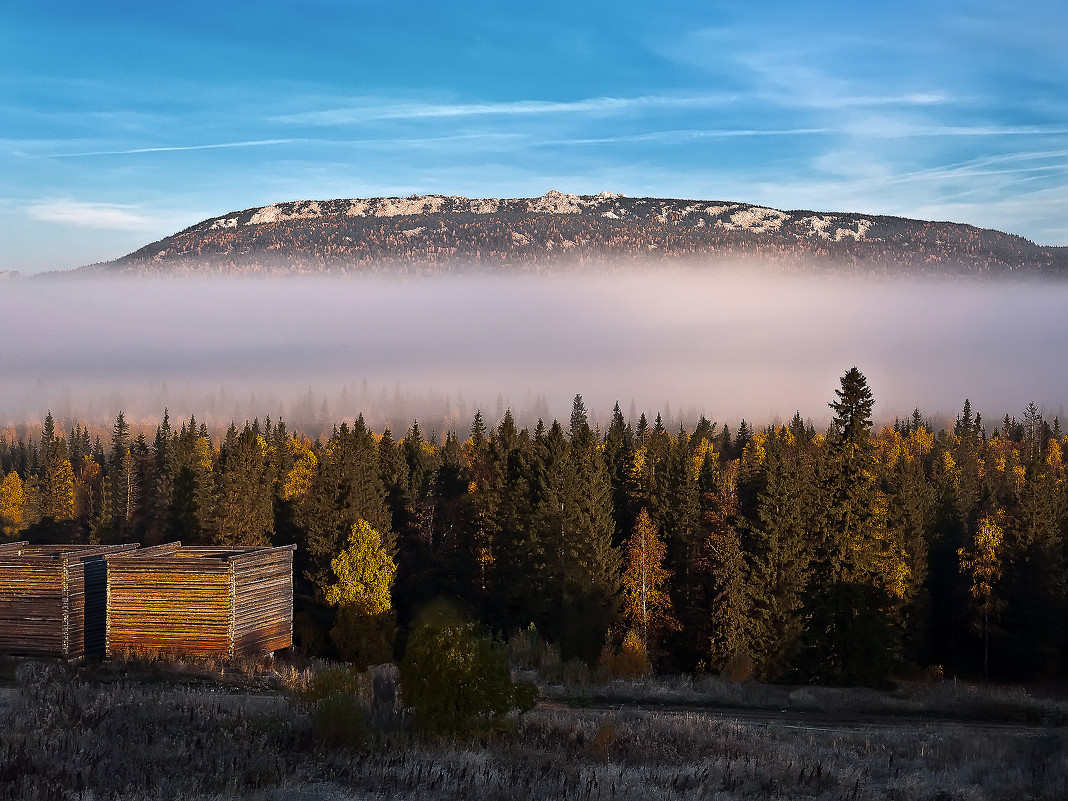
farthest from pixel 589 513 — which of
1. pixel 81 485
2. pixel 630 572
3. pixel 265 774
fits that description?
pixel 81 485

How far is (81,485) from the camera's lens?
380 feet

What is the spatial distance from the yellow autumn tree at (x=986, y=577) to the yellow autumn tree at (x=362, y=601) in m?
33.5

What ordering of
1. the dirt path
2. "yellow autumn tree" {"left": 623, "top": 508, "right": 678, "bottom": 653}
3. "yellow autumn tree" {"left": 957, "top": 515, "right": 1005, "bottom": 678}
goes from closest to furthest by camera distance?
the dirt path
"yellow autumn tree" {"left": 623, "top": 508, "right": 678, "bottom": 653}
"yellow autumn tree" {"left": 957, "top": 515, "right": 1005, "bottom": 678}

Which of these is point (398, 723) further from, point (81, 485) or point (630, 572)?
point (81, 485)

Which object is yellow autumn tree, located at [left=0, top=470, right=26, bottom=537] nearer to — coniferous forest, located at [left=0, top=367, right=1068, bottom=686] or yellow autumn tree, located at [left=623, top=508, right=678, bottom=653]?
coniferous forest, located at [left=0, top=367, right=1068, bottom=686]

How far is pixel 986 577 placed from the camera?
5378 cm

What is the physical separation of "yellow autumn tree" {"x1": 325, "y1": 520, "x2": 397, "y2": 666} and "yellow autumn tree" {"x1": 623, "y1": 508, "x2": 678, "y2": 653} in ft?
43.0

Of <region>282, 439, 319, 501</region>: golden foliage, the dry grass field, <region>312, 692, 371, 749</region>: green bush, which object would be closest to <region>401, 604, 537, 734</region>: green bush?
the dry grass field

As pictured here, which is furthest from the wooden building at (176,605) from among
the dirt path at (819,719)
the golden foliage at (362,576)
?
the dirt path at (819,719)

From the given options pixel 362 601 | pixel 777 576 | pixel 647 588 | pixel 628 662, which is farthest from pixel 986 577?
pixel 362 601

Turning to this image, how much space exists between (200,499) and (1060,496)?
55651 millimetres

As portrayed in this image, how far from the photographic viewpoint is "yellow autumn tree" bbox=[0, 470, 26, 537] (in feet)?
327

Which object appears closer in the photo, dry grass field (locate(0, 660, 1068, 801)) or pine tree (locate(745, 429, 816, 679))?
dry grass field (locate(0, 660, 1068, 801))

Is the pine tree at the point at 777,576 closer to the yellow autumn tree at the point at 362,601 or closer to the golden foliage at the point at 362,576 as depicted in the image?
the yellow autumn tree at the point at 362,601
